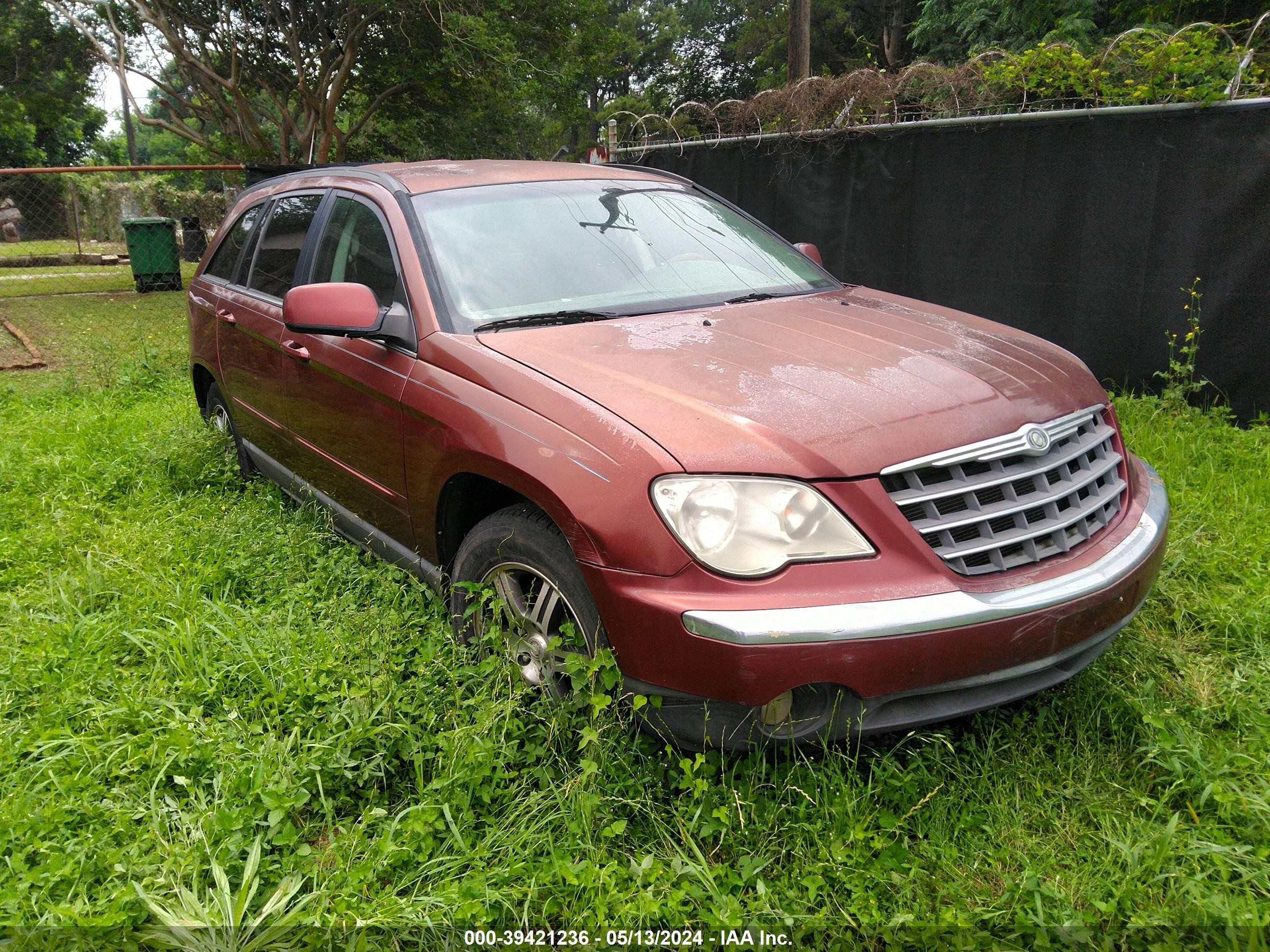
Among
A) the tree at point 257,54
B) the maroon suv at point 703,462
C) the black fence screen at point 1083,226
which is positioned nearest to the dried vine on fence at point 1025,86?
the black fence screen at point 1083,226

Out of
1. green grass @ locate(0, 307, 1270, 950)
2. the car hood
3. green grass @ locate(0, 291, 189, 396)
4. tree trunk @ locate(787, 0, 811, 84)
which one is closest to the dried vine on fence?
the car hood

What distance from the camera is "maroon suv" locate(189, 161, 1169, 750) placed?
2.15 metres

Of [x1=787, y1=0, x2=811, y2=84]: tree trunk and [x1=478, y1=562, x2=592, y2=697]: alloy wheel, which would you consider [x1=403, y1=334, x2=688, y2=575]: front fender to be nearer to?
[x1=478, y1=562, x2=592, y2=697]: alloy wheel

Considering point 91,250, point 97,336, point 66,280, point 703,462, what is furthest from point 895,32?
point 703,462

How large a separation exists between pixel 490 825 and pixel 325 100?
1813 cm

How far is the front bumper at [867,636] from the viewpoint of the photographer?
2068mm

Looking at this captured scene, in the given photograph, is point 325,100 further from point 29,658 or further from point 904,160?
point 29,658

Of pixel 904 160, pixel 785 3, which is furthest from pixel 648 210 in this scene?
pixel 785 3

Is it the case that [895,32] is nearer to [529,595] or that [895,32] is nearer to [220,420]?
[220,420]

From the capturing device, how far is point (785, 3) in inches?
1489

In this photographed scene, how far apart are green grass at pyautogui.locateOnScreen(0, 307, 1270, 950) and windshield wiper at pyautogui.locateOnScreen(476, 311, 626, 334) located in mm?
969

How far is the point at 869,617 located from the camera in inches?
82.0

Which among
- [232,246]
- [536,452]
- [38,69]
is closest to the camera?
[536,452]

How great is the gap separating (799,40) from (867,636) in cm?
1183
